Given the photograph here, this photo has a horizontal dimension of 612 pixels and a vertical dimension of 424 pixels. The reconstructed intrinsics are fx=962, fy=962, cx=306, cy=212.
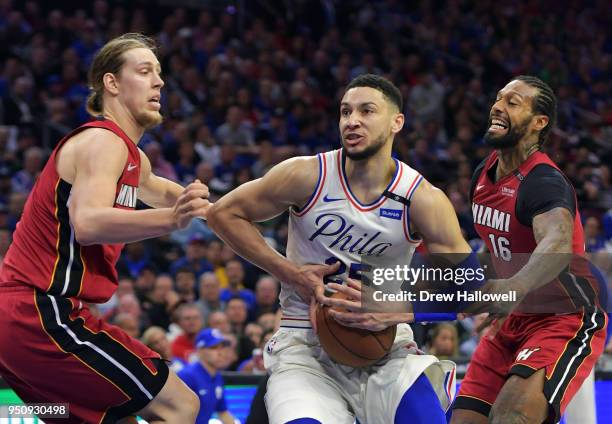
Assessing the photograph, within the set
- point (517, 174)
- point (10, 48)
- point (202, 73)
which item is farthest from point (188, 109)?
point (517, 174)

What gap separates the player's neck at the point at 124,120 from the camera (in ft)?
14.0

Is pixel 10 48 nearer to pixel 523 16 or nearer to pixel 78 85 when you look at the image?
pixel 78 85

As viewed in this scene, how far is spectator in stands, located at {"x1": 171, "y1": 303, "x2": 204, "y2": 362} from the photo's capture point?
8016mm

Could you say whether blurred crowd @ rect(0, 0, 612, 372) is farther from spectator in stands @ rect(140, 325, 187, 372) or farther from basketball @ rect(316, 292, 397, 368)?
basketball @ rect(316, 292, 397, 368)

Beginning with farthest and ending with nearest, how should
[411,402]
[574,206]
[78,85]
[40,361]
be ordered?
[78,85], [574,206], [411,402], [40,361]

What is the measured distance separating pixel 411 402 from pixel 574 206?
1.29m

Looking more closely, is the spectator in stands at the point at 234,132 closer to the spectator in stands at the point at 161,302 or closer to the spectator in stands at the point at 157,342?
the spectator in stands at the point at 161,302

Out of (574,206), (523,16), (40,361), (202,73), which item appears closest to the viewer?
(40,361)

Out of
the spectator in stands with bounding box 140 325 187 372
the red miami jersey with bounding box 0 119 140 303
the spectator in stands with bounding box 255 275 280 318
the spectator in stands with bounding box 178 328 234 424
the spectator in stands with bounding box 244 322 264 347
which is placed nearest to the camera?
the red miami jersey with bounding box 0 119 140 303

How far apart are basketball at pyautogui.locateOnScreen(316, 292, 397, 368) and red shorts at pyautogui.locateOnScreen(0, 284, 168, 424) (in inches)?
28.8

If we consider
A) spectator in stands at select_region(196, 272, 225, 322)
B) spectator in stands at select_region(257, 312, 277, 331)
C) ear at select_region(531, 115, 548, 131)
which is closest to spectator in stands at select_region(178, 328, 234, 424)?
spectator in stands at select_region(257, 312, 277, 331)

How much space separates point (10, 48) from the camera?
11828mm

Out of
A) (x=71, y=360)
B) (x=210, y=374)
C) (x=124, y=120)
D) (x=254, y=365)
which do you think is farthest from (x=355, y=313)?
(x=254, y=365)

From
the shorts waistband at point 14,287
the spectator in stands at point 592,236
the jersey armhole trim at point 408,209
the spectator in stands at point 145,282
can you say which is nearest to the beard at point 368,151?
the jersey armhole trim at point 408,209
